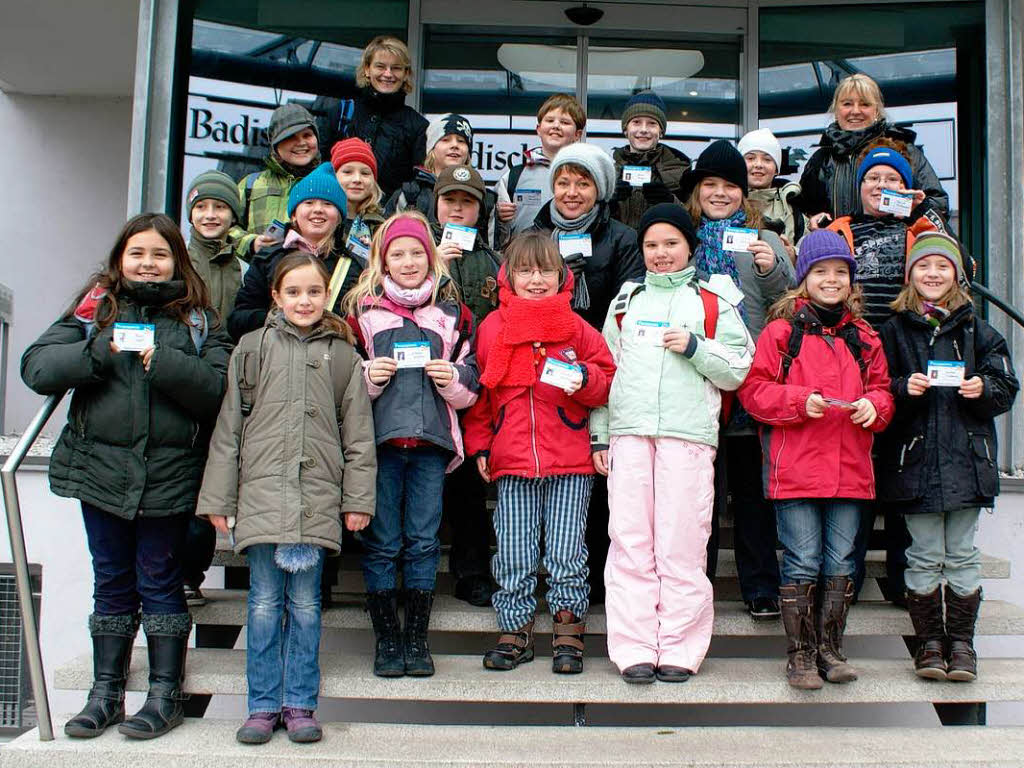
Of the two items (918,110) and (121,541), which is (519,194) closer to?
(121,541)

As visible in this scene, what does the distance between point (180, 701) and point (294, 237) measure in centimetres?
189

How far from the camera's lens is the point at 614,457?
3883 millimetres

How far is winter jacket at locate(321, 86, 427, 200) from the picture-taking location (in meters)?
5.46

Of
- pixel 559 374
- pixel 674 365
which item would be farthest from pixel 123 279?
pixel 674 365

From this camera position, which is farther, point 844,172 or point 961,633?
point 844,172

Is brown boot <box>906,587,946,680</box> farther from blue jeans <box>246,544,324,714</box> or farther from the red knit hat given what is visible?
the red knit hat

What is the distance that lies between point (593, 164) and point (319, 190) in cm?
119

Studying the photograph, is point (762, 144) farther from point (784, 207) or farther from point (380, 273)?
point (380, 273)

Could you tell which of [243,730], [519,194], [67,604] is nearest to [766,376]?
[519,194]

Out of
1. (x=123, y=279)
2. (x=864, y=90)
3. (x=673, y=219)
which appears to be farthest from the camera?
(x=864, y=90)

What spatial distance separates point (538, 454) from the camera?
383 cm

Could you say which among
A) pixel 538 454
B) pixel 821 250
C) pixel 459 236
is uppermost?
pixel 459 236

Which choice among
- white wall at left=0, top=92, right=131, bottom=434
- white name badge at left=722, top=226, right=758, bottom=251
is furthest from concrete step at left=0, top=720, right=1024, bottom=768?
white wall at left=0, top=92, right=131, bottom=434

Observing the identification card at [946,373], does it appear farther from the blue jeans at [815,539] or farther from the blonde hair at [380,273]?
the blonde hair at [380,273]
